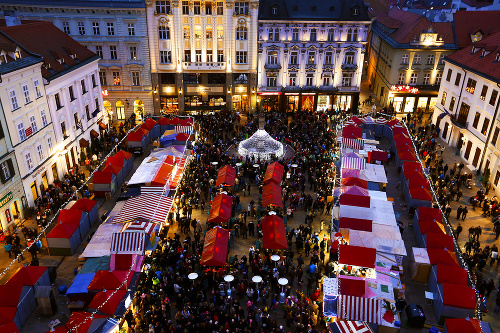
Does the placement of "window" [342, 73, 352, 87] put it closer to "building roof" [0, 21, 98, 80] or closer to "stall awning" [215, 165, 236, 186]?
"stall awning" [215, 165, 236, 186]

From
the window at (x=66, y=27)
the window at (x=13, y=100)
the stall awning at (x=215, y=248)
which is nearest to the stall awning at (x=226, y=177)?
the stall awning at (x=215, y=248)

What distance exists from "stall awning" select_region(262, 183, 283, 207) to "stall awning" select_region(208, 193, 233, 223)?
265cm

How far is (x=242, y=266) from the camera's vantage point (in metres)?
23.8

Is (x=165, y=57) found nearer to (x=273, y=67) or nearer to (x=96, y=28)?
(x=96, y=28)

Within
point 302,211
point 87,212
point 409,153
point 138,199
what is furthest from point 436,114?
point 87,212

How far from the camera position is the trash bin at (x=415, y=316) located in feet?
66.2

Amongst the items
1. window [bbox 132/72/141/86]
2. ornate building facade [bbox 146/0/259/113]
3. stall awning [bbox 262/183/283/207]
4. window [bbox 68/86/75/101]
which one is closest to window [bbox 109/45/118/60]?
window [bbox 132/72/141/86]

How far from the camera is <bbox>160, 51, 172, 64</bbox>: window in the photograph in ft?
171

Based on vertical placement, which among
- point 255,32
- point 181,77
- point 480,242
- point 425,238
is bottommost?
point 480,242

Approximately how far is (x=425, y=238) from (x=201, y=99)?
125 feet

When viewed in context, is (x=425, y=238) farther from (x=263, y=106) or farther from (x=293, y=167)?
(x=263, y=106)

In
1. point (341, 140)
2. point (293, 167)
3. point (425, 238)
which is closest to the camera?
point (425, 238)

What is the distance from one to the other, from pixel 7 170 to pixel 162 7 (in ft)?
101

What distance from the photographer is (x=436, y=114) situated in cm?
5025
